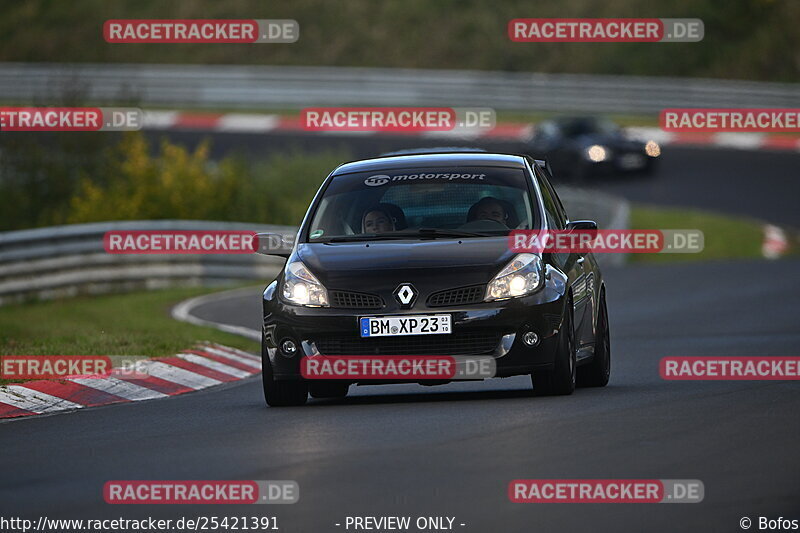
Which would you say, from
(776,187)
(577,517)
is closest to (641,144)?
(776,187)

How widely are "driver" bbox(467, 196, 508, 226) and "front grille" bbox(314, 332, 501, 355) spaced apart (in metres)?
1.16

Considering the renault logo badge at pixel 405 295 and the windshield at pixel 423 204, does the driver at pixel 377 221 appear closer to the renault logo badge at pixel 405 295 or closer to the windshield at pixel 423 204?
the windshield at pixel 423 204

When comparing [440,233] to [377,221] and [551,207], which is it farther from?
[551,207]

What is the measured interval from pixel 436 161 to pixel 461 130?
2953 cm

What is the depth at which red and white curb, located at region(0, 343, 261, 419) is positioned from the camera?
11.8 m

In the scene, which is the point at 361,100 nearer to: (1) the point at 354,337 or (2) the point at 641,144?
(2) the point at 641,144

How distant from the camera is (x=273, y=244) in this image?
1142 centimetres

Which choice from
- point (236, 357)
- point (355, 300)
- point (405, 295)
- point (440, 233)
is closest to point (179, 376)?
point (236, 357)

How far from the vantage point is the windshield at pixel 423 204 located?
1149cm

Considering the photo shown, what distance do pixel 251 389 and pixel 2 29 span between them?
46.4 metres

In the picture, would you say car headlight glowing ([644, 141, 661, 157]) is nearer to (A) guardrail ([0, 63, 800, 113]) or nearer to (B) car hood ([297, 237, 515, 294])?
(A) guardrail ([0, 63, 800, 113])

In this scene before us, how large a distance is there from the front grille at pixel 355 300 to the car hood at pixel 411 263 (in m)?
0.04

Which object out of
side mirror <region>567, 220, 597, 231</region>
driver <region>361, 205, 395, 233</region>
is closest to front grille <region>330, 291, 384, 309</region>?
driver <region>361, 205, 395, 233</region>

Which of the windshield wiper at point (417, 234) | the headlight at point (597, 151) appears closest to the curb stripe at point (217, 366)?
the windshield wiper at point (417, 234)
